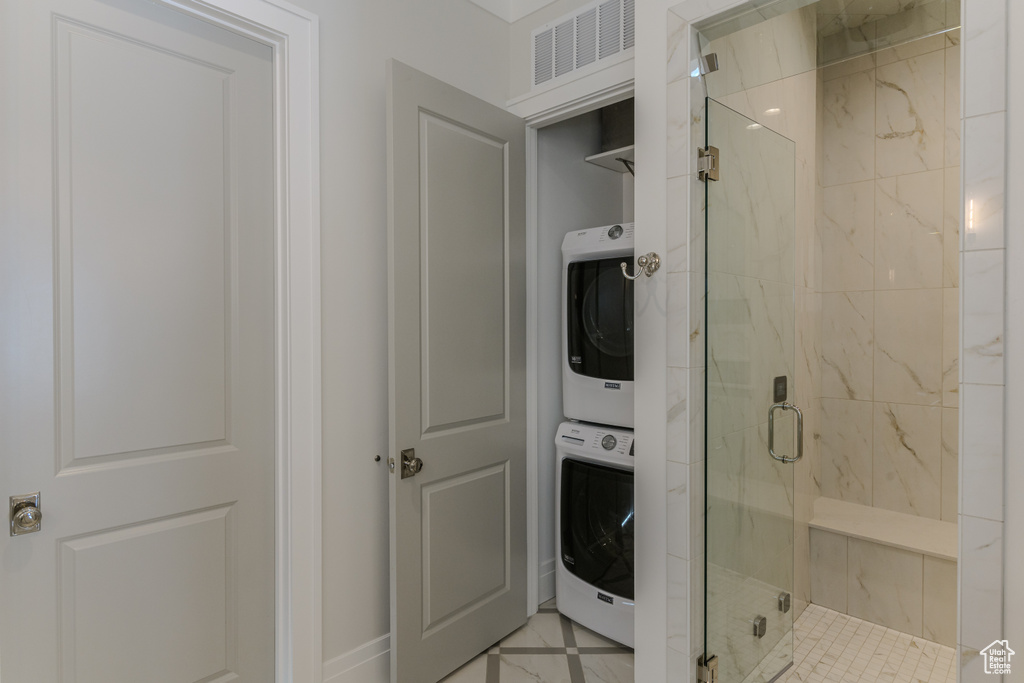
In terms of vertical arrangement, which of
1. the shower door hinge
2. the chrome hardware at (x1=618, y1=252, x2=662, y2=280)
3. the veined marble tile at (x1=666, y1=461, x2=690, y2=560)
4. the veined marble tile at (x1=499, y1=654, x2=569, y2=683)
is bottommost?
the veined marble tile at (x1=499, y1=654, x2=569, y2=683)

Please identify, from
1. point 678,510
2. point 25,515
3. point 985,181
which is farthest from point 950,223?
point 25,515

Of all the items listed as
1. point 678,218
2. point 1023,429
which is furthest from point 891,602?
point 678,218

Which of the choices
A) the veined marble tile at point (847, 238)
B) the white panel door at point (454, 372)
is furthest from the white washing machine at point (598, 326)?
the veined marble tile at point (847, 238)

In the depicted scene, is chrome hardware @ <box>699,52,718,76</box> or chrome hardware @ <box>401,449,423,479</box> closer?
chrome hardware @ <box>699,52,718,76</box>

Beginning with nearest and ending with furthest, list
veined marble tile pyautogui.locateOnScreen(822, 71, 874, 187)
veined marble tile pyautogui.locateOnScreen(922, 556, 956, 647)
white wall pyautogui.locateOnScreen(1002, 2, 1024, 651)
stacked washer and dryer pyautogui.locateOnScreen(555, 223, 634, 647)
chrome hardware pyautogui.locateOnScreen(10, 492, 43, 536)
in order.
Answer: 1. white wall pyautogui.locateOnScreen(1002, 2, 1024, 651)
2. chrome hardware pyautogui.locateOnScreen(10, 492, 43, 536)
3. veined marble tile pyautogui.locateOnScreen(922, 556, 956, 647)
4. veined marble tile pyautogui.locateOnScreen(822, 71, 874, 187)
5. stacked washer and dryer pyautogui.locateOnScreen(555, 223, 634, 647)

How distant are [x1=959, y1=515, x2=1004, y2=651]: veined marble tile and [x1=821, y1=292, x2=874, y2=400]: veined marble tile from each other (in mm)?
1103

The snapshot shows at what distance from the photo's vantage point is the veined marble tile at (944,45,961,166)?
122 centimetres

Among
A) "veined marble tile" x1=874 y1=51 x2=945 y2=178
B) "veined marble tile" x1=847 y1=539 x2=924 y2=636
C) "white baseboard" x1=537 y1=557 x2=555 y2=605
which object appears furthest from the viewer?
"white baseboard" x1=537 y1=557 x2=555 y2=605

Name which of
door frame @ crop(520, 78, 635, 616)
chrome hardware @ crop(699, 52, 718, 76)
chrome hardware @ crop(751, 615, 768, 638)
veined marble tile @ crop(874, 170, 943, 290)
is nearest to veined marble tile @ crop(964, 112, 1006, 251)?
chrome hardware @ crop(699, 52, 718, 76)

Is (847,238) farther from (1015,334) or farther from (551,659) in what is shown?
(551,659)

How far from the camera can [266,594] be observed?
5.32 ft

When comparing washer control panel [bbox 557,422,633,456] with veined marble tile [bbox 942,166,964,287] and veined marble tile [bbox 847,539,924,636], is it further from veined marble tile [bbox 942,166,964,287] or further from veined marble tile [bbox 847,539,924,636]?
veined marble tile [bbox 942,166,964,287]

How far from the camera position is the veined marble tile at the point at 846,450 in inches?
84.7

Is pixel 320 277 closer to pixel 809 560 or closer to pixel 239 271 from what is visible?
pixel 239 271
